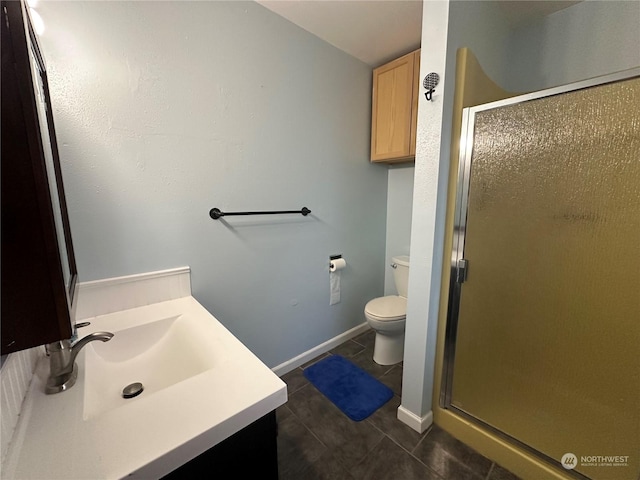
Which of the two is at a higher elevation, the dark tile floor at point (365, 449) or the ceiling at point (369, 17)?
the ceiling at point (369, 17)

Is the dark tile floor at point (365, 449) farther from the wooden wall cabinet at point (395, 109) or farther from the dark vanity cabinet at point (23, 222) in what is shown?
the wooden wall cabinet at point (395, 109)

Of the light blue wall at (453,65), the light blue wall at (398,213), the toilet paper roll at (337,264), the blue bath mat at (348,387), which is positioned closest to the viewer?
the light blue wall at (453,65)

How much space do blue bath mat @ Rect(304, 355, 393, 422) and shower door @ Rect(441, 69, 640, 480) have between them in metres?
0.52

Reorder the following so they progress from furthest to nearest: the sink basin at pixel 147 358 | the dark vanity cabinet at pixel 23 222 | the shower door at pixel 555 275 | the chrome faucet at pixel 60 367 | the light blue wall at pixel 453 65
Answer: the light blue wall at pixel 453 65 < the shower door at pixel 555 275 < the sink basin at pixel 147 358 < the chrome faucet at pixel 60 367 < the dark vanity cabinet at pixel 23 222

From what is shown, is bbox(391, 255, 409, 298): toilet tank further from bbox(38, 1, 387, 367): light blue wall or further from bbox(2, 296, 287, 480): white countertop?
bbox(2, 296, 287, 480): white countertop

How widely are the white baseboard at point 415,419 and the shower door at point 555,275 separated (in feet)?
0.68

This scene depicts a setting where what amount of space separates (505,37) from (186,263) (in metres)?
2.39

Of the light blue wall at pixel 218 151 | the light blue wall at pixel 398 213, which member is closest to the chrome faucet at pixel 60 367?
the light blue wall at pixel 218 151

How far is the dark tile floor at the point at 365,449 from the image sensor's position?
1.24 meters

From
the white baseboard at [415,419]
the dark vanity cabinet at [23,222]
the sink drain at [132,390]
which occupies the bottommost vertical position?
the white baseboard at [415,419]

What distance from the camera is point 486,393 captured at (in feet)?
4.37

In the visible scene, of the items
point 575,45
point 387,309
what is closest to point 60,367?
point 387,309

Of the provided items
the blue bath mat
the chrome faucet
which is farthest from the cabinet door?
the chrome faucet

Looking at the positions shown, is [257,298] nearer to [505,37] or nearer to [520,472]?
[520,472]
